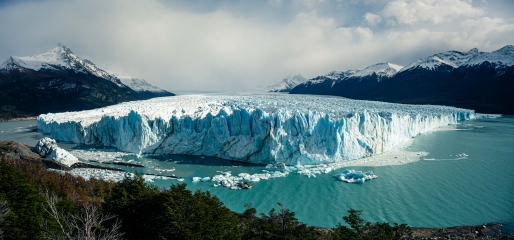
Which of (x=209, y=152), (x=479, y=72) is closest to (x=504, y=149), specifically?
(x=209, y=152)

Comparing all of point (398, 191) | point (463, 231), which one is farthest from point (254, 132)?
point (463, 231)

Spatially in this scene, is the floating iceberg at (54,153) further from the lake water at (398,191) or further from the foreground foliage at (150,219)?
the foreground foliage at (150,219)

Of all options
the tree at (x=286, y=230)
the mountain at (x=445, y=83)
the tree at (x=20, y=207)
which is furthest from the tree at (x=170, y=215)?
the mountain at (x=445, y=83)

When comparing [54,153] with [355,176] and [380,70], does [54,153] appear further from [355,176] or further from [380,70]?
[380,70]

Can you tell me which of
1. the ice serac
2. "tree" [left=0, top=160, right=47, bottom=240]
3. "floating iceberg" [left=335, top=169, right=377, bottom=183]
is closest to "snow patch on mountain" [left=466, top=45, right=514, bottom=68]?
the ice serac

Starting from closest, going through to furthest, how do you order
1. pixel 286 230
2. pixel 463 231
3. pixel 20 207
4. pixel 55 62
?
pixel 286 230, pixel 20 207, pixel 463 231, pixel 55 62

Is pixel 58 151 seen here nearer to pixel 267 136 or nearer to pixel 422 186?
pixel 267 136
